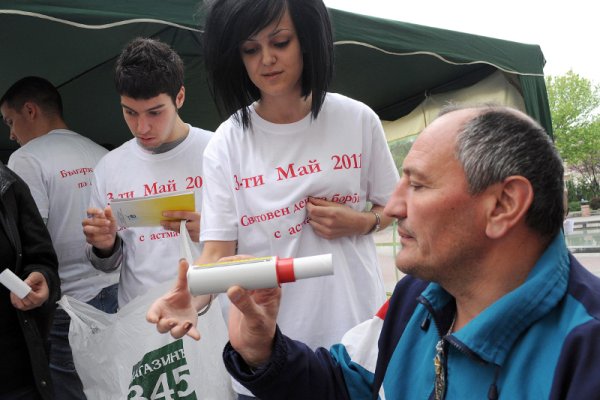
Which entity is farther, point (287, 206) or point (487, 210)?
point (287, 206)

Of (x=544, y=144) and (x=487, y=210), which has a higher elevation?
(x=544, y=144)

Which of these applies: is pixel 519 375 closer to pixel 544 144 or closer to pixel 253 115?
pixel 544 144

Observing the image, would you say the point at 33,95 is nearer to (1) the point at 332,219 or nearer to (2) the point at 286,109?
(2) the point at 286,109

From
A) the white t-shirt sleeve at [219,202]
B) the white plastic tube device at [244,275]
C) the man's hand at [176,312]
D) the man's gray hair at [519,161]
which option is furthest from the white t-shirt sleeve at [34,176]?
the man's gray hair at [519,161]

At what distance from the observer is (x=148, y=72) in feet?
7.77

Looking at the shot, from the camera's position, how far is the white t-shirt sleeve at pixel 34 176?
112 inches

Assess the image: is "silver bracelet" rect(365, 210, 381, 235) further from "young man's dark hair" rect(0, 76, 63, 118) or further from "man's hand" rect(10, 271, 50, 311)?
"young man's dark hair" rect(0, 76, 63, 118)

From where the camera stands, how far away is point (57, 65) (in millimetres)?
4852

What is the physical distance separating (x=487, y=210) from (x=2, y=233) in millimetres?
1932

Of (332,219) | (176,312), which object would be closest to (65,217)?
(332,219)

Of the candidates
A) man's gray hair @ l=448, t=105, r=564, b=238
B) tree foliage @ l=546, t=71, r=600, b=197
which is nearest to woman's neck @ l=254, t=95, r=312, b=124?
man's gray hair @ l=448, t=105, r=564, b=238

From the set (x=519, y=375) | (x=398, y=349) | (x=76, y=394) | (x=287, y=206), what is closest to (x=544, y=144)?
(x=519, y=375)

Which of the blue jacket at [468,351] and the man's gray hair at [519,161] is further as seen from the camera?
the man's gray hair at [519,161]

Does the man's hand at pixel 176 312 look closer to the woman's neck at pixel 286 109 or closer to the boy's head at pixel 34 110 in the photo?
Answer: the woman's neck at pixel 286 109
